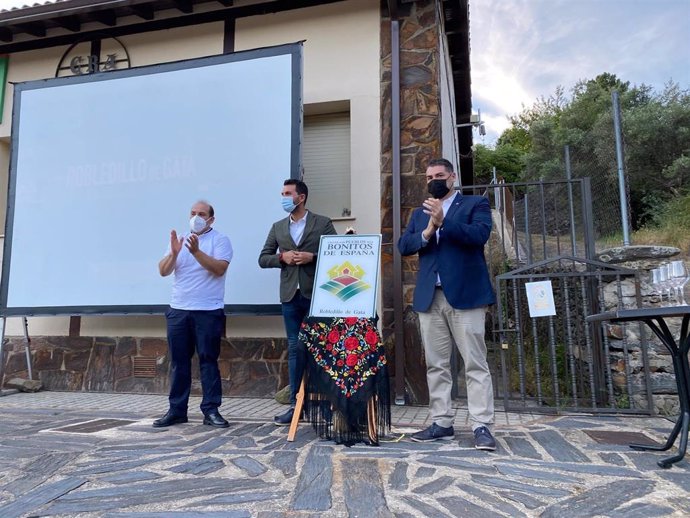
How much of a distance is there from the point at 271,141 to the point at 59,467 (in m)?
3.34

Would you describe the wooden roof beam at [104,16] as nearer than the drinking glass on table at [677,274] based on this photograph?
No

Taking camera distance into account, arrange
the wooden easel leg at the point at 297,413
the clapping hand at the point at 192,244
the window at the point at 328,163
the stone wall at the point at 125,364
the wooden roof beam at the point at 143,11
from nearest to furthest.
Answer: the wooden easel leg at the point at 297,413 → the clapping hand at the point at 192,244 → the stone wall at the point at 125,364 → the window at the point at 328,163 → the wooden roof beam at the point at 143,11

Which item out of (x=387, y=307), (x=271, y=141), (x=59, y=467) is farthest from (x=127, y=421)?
(x=271, y=141)

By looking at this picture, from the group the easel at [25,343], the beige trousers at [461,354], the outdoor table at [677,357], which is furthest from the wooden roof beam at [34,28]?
the outdoor table at [677,357]

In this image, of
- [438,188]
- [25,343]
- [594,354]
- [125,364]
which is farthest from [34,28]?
[594,354]

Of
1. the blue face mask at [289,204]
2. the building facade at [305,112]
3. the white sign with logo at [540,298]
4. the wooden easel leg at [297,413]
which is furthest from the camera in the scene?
the building facade at [305,112]

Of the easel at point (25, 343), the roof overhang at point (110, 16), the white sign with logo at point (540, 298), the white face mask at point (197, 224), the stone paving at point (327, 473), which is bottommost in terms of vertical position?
the stone paving at point (327, 473)

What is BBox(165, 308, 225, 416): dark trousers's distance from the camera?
3695 mm

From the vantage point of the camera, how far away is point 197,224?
3750 mm

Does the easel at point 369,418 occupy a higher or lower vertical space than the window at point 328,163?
lower

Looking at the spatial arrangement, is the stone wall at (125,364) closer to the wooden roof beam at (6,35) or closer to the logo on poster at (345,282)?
the logo on poster at (345,282)

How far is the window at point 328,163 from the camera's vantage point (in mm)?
5316

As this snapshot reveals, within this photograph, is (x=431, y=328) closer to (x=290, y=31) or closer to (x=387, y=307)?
(x=387, y=307)

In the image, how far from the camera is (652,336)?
447 cm
